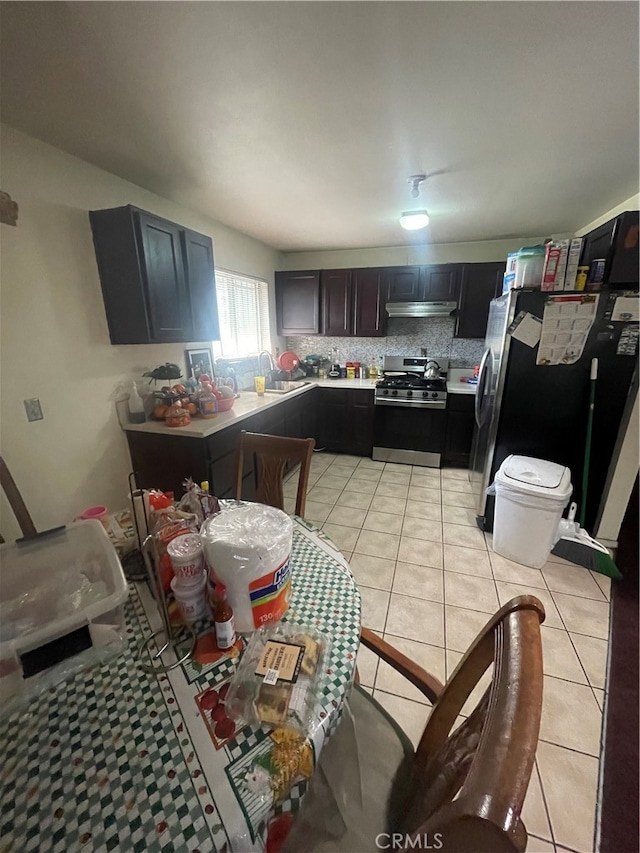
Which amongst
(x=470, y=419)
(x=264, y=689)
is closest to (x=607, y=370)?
(x=470, y=419)

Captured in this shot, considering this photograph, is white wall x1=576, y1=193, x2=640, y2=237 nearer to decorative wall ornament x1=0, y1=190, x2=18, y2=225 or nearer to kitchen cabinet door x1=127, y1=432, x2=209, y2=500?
kitchen cabinet door x1=127, y1=432, x2=209, y2=500

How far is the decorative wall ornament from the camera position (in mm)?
1537

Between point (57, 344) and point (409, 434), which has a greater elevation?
point (57, 344)

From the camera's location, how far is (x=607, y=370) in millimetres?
2092

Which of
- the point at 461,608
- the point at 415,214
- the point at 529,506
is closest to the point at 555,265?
the point at 415,214

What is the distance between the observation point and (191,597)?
2.70 ft

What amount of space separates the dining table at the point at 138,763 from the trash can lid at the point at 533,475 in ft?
5.66

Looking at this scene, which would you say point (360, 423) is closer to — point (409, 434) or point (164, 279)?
point (409, 434)

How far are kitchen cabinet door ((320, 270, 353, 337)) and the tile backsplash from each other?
301 mm

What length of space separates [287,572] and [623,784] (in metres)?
1.46

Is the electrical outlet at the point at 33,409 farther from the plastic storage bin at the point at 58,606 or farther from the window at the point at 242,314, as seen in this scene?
the window at the point at 242,314

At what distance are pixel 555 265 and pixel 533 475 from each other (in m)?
1.29

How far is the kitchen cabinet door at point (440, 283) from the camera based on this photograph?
3.62 m

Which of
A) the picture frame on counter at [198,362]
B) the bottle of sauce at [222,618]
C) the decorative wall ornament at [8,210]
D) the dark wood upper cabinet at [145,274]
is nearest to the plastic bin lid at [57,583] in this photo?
the bottle of sauce at [222,618]
